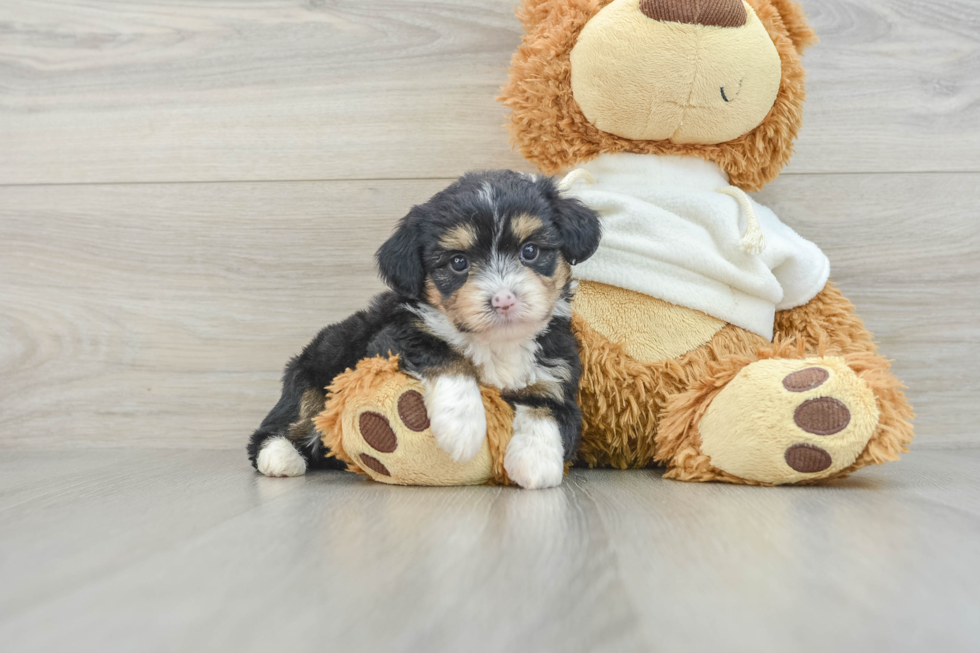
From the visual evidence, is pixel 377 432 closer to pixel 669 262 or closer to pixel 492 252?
pixel 492 252

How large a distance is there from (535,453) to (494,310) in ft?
0.90

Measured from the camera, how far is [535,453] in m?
1.28

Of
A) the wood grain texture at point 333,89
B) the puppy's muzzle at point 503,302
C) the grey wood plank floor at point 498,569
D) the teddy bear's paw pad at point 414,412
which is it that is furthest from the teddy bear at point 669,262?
the wood grain texture at point 333,89

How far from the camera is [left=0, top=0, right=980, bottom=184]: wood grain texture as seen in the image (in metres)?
1.93

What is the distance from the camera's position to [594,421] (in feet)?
5.15

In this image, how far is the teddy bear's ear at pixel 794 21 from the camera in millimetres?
1630

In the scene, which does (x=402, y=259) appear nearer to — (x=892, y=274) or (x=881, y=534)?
(x=881, y=534)

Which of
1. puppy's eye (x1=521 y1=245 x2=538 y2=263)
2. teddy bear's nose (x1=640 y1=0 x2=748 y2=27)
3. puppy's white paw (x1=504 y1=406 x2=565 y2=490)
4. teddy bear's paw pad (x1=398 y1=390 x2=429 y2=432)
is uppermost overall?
teddy bear's nose (x1=640 y1=0 x2=748 y2=27)

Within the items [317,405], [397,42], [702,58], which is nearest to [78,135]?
[397,42]

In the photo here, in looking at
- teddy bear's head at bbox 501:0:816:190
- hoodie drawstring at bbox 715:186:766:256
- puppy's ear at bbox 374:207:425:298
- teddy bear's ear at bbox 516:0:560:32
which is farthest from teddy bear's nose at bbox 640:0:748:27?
puppy's ear at bbox 374:207:425:298

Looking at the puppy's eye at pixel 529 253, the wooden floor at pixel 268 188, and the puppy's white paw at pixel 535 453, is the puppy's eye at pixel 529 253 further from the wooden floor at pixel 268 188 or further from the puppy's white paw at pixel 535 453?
the wooden floor at pixel 268 188

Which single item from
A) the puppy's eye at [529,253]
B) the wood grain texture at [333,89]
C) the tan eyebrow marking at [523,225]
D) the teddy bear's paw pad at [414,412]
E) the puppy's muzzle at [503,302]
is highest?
the wood grain texture at [333,89]

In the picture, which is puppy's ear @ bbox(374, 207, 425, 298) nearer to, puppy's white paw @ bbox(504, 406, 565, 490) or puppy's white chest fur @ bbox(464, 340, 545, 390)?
puppy's white chest fur @ bbox(464, 340, 545, 390)

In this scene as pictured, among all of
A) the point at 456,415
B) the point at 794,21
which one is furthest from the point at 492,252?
the point at 794,21
